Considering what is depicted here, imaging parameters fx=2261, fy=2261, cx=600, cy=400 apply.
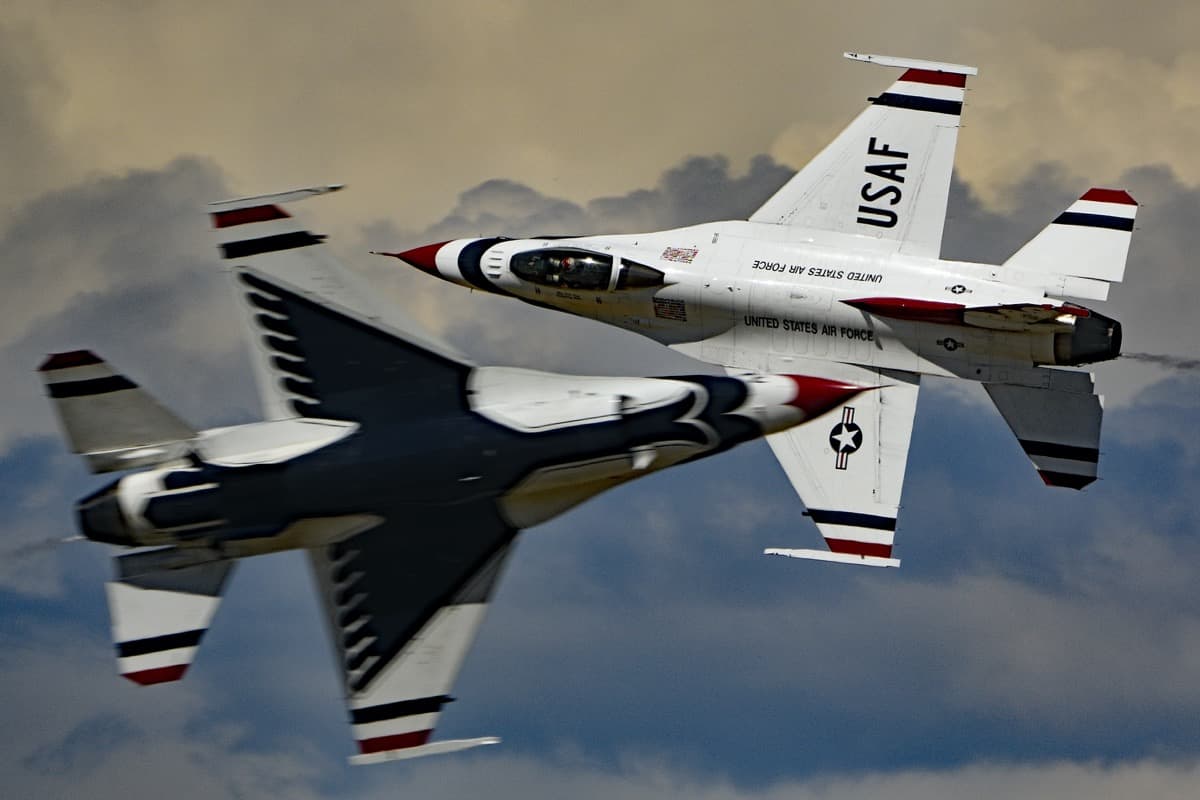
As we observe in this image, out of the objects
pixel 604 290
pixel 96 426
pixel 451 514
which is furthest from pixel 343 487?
pixel 604 290

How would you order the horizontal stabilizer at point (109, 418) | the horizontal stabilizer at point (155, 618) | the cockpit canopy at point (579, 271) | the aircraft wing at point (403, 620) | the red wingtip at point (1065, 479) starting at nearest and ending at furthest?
the horizontal stabilizer at point (109, 418) → the horizontal stabilizer at point (155, 618) → the aircraft wing at point (403, 620) → the red wingtip at point (1065, 479) → the cockpit canopy at point (579, 271)

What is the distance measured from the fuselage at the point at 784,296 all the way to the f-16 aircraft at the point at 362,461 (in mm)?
3761

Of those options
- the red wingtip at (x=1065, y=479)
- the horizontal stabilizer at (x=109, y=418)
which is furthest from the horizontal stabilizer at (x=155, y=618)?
the red wingtip at (x=1065, y=479)

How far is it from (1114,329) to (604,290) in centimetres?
675

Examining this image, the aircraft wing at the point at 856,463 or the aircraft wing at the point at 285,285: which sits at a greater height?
the aircraft wing at the point at 285,285

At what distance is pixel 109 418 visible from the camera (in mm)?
26031

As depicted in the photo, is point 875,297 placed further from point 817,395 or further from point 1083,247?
point 817,395

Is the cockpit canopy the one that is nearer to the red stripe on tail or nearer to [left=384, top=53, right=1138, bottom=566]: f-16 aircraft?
[left=384, top=53, right=1138, bottom=566]: f-16 aircraft

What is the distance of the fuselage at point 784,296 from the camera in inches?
1158

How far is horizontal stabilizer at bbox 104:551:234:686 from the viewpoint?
26.3 m

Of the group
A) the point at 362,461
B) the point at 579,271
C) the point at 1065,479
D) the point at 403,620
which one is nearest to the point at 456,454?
the point at 362,461

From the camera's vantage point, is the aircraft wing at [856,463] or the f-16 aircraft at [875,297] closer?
the f-16 aircraft at [875,297]

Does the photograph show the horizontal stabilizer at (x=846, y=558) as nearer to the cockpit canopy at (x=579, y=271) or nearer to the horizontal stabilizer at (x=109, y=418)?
the cockpit canopy at (x=579, y=271)

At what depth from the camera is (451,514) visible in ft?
86.4
